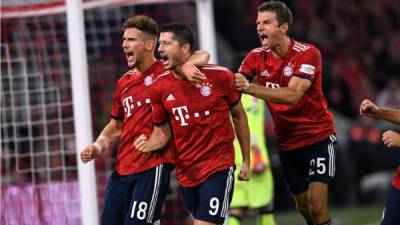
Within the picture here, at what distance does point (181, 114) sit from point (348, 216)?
7753 millimetres

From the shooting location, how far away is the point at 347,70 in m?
20.3

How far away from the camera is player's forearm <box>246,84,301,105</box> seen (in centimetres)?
887

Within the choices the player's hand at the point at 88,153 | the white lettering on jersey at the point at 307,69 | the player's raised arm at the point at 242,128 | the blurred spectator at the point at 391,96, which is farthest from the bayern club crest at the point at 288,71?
the blurred spectator at the point at 391,96

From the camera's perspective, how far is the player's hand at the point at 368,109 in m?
8.44

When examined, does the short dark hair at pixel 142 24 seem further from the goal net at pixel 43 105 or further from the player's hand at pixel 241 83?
the goal net at pixel 43 105

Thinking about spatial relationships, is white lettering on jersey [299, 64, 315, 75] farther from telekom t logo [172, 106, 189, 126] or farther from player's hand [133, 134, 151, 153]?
player's hand [133, 134, 151, 153]

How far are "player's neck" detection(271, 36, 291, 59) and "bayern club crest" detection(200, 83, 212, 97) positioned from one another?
0.89 metres

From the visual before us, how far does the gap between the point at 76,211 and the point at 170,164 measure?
9.13 ft

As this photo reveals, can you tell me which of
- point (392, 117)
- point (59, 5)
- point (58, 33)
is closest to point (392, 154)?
Answer: point (58, 33)

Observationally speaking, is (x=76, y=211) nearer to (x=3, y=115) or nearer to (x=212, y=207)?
(x=3, y=115)

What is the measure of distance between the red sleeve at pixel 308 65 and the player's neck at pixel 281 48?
182 mm

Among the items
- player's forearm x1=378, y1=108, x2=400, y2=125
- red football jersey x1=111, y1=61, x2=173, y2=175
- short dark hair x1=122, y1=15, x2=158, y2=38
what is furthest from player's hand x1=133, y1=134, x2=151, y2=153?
player's forearm x1=378, y1=108, x2=400, y2=125

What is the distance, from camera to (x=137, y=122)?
9086 millimetres

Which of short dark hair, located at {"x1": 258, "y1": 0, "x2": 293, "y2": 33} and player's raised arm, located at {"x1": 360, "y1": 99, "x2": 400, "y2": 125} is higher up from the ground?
short dark hair, located at {"x1": 258, "y1": 0, "x2": 293, "y2": 33}
